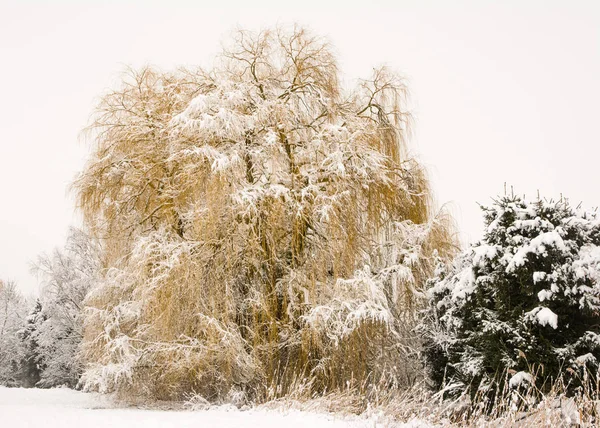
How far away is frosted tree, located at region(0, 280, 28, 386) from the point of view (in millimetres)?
35438

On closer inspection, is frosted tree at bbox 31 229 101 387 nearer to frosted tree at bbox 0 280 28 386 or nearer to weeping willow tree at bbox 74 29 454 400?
weeping willow tree at bbox 74 29 454 400

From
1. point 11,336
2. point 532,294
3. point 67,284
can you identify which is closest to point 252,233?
point 532,294

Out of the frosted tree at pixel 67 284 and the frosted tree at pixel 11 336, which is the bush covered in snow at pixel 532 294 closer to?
the frosted tree at pixel 67 284

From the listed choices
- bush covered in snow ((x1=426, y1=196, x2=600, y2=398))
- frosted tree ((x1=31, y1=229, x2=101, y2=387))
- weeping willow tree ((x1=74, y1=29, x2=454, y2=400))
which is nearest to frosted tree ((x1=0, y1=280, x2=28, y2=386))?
frosted tree ((x1=31, y1=229, x2=101, y2=387))

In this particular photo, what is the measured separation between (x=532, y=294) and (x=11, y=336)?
3682cm

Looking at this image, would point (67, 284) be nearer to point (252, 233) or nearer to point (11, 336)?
point (252, 233)

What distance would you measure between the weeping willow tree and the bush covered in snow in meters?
1.79

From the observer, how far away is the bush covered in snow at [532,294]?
7.21m

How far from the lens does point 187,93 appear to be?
11625mm

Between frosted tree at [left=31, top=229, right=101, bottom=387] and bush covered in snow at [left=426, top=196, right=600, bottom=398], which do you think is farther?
frosted tree at [left=31, top=229, right=101, bottom=387]

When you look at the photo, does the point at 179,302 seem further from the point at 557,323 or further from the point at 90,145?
the point at 557,323

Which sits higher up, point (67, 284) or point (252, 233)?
point (67, 284)

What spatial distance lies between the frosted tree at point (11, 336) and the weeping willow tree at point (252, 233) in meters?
28.8

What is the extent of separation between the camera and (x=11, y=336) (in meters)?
36.1
